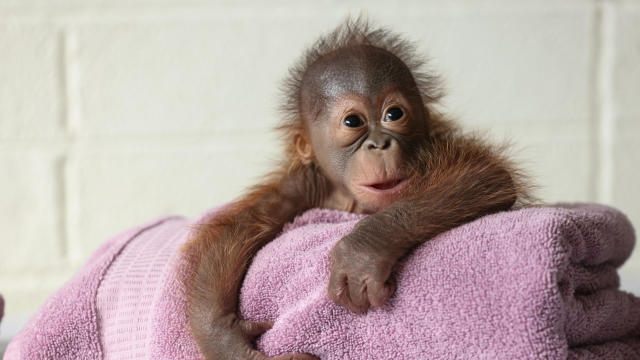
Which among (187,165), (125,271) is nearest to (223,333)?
(125,271)

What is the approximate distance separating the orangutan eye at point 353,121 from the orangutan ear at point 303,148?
0.15 meters

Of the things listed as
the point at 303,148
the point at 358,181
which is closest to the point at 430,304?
the point at 358,181

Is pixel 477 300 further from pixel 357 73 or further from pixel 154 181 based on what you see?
pixel 154 181

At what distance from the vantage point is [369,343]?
74 cm

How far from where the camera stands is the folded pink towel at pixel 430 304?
2.23 ft

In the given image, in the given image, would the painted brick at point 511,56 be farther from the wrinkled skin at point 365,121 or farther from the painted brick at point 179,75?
the wrinkled skin at point 365,121

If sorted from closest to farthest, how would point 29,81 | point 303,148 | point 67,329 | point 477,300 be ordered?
point 477,300 < point 67,329 < point 303,148 < point 29,81

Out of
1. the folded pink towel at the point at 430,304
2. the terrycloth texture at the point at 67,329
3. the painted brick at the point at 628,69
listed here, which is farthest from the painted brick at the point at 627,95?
the terrycloth texture at the point at 67,329

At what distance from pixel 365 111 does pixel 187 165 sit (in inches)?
36.8

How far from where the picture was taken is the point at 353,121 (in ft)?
3.18

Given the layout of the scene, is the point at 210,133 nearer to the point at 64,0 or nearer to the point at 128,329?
the point at 64,0

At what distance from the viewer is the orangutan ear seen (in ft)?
3.66

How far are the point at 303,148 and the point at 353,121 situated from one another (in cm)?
18

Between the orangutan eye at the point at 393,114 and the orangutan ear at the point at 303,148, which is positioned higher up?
the orangutan eye at the point at 393,114
